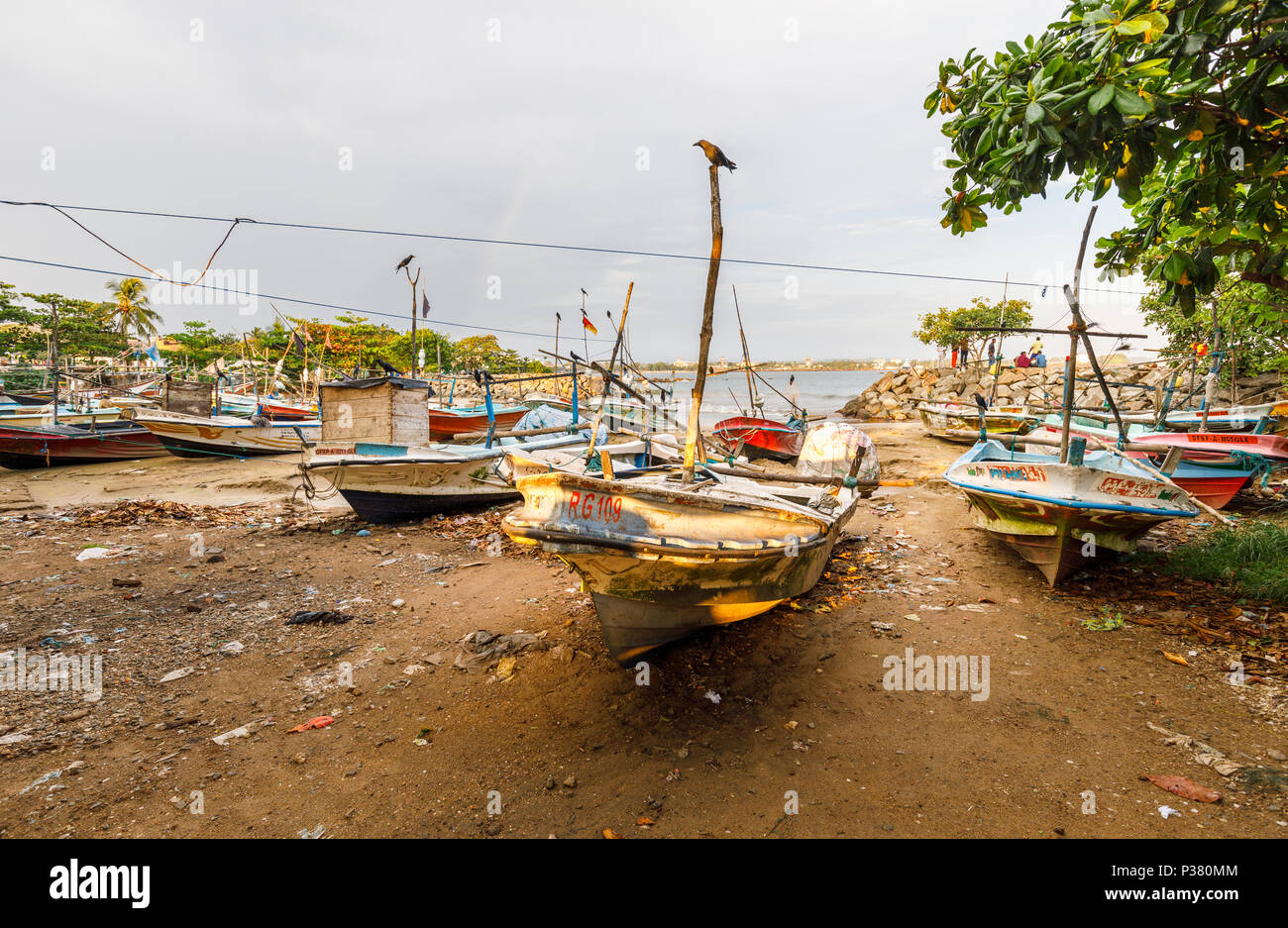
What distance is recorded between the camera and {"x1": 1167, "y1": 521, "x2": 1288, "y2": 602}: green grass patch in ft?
15.1

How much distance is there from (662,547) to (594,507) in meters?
0.45

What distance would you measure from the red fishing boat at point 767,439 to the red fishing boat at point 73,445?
1533cm

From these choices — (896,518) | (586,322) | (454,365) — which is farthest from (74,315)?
(896,518)

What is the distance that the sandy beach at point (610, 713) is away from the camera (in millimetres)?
2729

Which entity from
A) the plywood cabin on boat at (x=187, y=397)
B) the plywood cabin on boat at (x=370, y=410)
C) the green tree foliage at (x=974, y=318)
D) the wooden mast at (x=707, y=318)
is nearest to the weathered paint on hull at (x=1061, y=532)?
the wooden mast at (x=707, y=318)

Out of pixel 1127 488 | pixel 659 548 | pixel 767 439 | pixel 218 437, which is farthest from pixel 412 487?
pixel 218 437

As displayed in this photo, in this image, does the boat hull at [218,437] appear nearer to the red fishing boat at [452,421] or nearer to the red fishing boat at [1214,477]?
the red fishing boat at [452,421]

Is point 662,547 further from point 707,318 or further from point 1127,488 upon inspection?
point 1127,488

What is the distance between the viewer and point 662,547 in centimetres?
310

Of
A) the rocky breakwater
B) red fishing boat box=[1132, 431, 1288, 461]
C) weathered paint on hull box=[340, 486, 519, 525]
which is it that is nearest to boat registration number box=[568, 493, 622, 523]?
weathered paint on hull box=[340, 486, 519, 525]

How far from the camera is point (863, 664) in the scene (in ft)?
13.5

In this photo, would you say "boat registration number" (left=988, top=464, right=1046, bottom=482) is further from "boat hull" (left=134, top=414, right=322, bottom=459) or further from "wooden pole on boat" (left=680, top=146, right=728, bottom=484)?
"boat hull" (left=134, top=414, right=322, bottom=459)

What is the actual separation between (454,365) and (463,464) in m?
40.2

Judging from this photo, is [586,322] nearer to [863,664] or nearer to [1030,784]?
[863,664]
